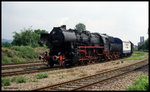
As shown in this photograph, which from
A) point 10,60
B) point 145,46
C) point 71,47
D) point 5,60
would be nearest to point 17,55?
point 10,60

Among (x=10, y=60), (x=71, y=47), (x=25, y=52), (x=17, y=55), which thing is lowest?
(x=10, y=60)

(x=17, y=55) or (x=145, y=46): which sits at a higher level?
(x=145, y=46)

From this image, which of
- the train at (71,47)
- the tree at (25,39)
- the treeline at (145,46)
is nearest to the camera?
the train at (71,47)

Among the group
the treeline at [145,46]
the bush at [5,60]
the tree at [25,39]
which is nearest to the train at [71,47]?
the bush at [5,60]

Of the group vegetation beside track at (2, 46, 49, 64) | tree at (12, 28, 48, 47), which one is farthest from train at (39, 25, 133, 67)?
tree at (12, 28, 48, 47)

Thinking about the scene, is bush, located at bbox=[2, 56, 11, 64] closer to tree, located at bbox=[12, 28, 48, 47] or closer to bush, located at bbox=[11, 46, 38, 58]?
bush, located at bbox=[11, 46, 38, 58]

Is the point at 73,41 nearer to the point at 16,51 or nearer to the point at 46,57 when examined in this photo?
the point at 46,57

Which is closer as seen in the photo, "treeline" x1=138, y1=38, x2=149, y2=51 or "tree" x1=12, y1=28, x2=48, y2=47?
"tree" x1=12, y1=28, x2=48, y2=47

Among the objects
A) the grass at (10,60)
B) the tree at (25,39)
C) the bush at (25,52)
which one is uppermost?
the tree at (25,39)

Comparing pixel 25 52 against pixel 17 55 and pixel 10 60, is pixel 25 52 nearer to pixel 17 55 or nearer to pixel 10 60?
pixel 17 55

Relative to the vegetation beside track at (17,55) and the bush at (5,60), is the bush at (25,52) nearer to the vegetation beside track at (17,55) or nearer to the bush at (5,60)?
the vegetation beside track at (17,55)

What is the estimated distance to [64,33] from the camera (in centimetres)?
1747

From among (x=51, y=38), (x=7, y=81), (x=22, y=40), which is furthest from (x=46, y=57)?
(x=22, y=40)

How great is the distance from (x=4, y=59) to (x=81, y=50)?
33.6 ft
